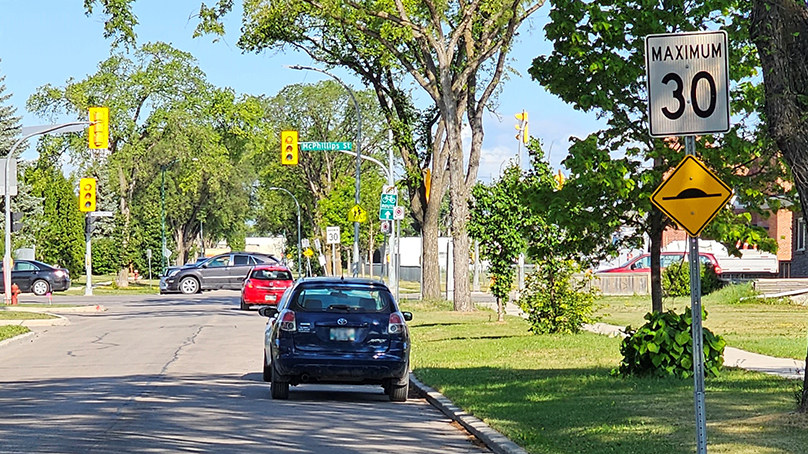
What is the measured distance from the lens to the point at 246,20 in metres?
38.0

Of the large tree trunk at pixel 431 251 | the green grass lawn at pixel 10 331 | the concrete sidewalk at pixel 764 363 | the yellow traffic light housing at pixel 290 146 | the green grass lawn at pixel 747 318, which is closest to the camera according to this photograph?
the concrete sidewalk at pixel 764 363

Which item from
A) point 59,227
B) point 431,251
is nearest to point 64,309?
point 431,251

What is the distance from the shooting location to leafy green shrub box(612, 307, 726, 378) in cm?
1467

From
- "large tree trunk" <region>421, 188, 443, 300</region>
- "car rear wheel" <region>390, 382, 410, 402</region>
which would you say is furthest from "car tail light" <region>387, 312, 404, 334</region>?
"large tree trunk" <region>421, 188, 443, 300</region>

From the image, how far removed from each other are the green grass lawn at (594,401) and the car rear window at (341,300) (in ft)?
4.55

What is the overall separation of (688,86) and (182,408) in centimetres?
775

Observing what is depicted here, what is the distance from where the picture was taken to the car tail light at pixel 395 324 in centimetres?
1476

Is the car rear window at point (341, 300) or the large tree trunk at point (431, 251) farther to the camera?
the large tree trunk at point (431, 251)

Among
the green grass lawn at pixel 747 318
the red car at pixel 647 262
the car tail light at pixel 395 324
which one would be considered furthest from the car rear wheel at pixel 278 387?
the red car at pixel 647 262

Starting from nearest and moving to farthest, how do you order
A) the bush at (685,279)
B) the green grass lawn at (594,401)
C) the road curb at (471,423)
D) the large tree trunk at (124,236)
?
the green grass lawn at (594,401), the road curb at (471,423), the bush at (685,279), the large tree trunk at (124,236)

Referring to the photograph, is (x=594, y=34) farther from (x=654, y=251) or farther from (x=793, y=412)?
(x=793, y=412)

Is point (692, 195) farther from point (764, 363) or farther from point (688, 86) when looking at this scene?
point (764, 363)

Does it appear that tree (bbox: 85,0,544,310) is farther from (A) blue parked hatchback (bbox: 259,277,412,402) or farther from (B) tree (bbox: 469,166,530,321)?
(A) blue parked hatchback (bbox: 259,277,412,402)

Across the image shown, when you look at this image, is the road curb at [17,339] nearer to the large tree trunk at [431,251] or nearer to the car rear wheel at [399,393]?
the car rear wheel at [399,393]
